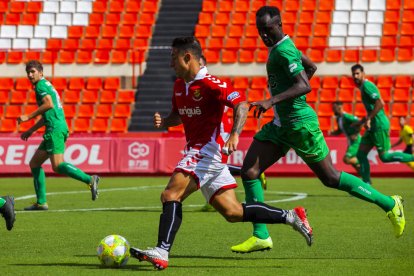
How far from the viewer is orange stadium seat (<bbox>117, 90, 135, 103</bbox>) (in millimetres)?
30125

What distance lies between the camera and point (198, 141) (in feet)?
28.1

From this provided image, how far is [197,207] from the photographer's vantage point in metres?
15.7

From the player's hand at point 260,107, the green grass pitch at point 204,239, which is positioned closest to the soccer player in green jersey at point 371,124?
the green grass pitch at point 204,239

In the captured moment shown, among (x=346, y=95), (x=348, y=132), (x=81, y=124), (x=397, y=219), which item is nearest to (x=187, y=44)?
(x=397, y=219)

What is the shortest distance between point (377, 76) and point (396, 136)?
4.67m

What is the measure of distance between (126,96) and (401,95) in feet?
26.8

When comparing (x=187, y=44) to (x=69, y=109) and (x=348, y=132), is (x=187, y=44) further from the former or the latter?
(x=69, y=109)

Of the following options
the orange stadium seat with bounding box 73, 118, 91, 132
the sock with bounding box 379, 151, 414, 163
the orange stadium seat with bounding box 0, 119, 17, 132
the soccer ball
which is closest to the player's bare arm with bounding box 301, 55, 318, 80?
the soccer ball

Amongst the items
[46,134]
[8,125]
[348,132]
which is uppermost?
[46,134]

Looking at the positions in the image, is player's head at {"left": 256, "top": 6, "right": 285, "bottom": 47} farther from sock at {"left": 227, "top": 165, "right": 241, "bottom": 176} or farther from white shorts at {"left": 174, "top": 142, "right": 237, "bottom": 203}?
sock at {"left": 227, "top": 165, "right": 241, "bottom": 176}

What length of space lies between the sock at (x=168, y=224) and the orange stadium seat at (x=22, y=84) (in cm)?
2350

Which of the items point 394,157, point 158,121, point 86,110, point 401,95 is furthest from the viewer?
point 86,110

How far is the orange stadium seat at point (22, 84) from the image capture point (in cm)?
3123

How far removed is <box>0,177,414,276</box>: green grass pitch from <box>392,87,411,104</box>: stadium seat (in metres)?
10.1
